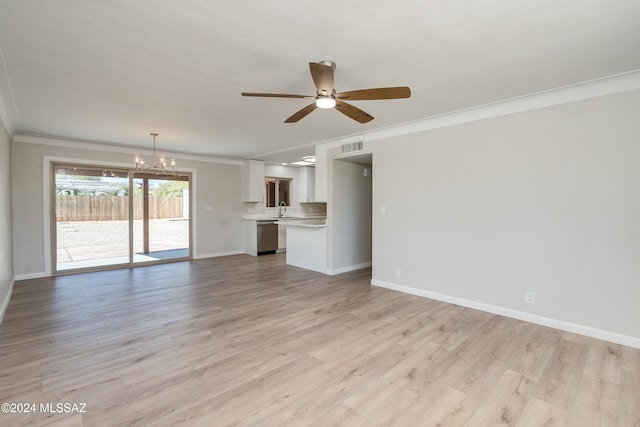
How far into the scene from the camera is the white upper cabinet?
770 centimetres

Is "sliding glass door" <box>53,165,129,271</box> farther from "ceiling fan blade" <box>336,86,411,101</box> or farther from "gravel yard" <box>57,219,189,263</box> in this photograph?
"ceiling fan blade" <box>336,86,411,101</box>

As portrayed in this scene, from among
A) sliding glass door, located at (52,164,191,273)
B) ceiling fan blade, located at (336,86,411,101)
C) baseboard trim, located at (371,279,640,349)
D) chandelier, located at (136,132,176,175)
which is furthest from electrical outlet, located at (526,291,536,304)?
sliding glass door, located at (52,164,191,273)

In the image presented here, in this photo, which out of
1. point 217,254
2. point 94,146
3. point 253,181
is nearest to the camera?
point 94,146

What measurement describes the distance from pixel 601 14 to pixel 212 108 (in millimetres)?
3526

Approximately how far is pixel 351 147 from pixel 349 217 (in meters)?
1.37

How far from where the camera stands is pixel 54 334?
9.88ft

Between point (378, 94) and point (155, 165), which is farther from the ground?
point (378, 94)

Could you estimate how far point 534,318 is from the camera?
10.8ft

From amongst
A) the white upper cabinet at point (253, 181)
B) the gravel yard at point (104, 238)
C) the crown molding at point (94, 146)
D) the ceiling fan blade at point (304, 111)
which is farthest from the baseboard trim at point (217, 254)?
the ceiling fan blade at point (304, 111)

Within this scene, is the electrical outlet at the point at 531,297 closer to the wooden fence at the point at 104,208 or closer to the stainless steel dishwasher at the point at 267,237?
the stainless steel dishwasher at the point at 267,237

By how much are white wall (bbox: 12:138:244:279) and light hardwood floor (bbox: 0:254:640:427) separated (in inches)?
55.3

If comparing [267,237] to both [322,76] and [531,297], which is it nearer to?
[531,297]

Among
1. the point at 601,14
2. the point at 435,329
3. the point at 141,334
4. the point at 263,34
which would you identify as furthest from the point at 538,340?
the point at 141,334

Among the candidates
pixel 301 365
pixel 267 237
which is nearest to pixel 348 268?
pixel 267 237
